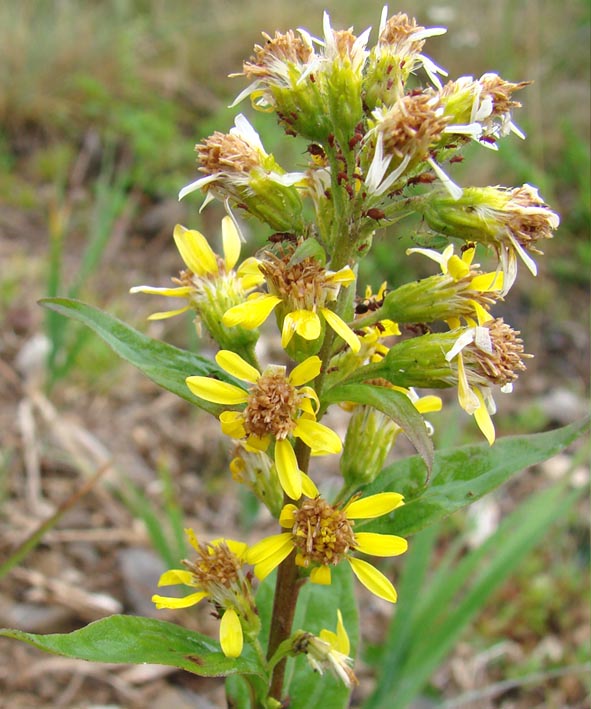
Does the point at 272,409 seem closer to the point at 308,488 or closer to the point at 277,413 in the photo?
the point at 277,413

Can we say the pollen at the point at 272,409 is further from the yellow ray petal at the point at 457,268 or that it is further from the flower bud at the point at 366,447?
the yellow ray petal at the point at 457,268

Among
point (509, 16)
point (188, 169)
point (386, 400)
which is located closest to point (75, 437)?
point (386, 400)

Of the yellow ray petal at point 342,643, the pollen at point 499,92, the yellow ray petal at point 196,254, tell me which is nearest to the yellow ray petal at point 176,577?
the yellow ray petal at point 342,643

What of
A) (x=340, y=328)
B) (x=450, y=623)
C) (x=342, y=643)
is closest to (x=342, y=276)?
(x=340, y=328)

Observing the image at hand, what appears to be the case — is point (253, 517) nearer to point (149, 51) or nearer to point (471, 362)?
point (471, 362)

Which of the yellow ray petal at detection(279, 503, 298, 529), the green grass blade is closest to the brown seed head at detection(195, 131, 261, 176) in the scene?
the yellow ray petal at detection(279, 503, 298, 529)

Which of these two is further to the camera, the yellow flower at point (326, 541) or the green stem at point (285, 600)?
the green stem at point (285, 600)
